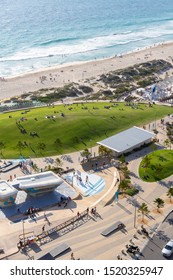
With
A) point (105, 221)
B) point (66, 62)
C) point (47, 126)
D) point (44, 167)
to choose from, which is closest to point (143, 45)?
point (66, 62)

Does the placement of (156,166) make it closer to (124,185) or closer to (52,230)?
(124,185)

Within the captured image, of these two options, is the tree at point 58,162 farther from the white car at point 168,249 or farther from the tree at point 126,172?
the white car at point 168,249

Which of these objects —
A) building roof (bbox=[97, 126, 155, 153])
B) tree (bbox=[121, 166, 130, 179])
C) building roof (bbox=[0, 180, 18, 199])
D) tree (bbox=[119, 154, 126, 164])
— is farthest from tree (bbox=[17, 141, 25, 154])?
tree (bbox=[121, 166, 130, 179])

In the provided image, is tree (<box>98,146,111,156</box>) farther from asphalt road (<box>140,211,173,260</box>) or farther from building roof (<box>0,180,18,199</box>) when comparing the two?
asphalt road (<box>140,211,173,260</box>)

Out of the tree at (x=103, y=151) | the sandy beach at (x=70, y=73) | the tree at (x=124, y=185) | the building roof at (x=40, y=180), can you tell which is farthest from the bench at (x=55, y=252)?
the sandy beach at (x=70, y=73)

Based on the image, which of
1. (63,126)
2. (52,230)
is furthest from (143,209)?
(63,126)

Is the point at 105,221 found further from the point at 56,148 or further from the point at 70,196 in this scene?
the point at 56,148
